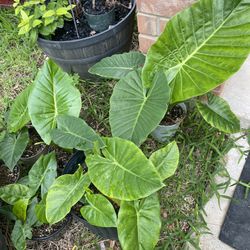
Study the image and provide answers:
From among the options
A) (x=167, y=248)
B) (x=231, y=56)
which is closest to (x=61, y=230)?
(x=167, y=248)

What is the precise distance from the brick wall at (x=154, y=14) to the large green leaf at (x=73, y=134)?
0.61 metres

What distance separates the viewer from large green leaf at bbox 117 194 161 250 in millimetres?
1181

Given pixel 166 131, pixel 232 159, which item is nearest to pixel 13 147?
pixel 166 131

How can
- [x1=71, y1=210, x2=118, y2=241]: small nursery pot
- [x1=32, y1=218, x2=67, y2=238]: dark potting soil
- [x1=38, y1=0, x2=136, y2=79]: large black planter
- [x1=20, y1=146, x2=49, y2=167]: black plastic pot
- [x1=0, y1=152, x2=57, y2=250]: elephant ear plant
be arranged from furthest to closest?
[x1=38, y1=0, x2=136, y2=79]: large black planter
[x1=20, y1=146, x2=49, y2=167]: black plastic pot
[x1=32, y1=218, x2=67, y2=238]: dark potting soil
[x1=0, y1=152, x2=57, y2=250]: elephant ear plant
[x1=71, y1=210, x2=118, y2=241]: small nursery pot

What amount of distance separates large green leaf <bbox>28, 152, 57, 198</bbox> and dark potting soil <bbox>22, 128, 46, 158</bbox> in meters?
0.24

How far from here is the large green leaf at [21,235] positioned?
1.45m

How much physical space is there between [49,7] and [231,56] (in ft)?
3.57

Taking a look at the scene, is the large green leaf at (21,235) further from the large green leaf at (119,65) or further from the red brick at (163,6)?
the red brick at (163,6)

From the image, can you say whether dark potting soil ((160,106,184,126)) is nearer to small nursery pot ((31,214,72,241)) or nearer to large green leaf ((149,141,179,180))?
large green leaf ((149,141,179,180))

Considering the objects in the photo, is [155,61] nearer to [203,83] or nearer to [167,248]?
[203,83]

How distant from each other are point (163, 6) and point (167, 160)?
678 mm

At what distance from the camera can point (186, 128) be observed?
69.4 inches

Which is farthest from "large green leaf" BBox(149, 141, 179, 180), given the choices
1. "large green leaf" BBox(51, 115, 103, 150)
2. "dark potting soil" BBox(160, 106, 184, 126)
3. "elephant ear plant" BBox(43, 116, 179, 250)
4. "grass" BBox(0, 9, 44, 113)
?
"grass" BBox(0, 9, 44, 113)

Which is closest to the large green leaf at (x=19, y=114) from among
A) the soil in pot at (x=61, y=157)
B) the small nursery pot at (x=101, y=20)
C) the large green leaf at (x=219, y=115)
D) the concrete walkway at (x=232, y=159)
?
the soil in pot at (x=61, y=157)
